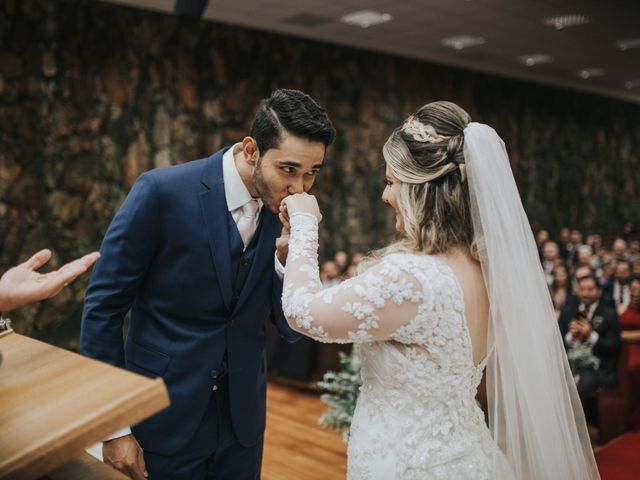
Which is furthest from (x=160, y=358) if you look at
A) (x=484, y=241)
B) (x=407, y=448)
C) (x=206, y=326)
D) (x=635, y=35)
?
(x=635, y=35)

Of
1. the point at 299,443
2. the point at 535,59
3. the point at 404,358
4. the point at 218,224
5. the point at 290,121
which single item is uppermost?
the point at 535,59

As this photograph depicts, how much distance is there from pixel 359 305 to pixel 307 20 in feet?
22.6

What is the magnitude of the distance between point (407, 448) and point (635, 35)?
9.16 m

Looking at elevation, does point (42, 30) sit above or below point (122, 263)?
above

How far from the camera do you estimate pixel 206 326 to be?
5.60 ft

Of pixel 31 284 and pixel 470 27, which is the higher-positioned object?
pixel 470 27

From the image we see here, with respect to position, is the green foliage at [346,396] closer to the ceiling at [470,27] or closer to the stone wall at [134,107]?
the stone wall at [134,107]

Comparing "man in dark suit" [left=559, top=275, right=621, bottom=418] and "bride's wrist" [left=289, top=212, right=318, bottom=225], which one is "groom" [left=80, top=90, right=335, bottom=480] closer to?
"bride's wrist" [left=289, top=212, right=318, bottom=225]

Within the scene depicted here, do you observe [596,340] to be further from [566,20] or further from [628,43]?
[628,43]

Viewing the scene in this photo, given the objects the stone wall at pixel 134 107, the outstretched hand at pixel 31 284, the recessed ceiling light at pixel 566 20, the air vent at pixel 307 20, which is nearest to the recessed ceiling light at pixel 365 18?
the air vent at pixel 307 20

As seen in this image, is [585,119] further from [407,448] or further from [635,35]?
[407,448]

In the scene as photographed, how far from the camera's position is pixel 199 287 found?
1673 millimetres

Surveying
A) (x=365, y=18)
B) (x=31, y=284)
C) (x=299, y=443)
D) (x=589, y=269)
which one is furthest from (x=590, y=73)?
(x=31, y=284)

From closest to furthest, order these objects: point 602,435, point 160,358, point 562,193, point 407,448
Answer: point 407,448 → point 160,358 → point 602,435 → point 562,193
